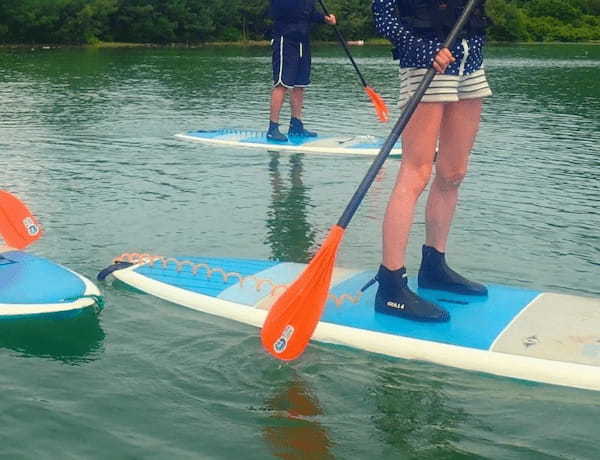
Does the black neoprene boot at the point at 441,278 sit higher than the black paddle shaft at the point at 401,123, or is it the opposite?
the black paddle shaft at the point at 401,123

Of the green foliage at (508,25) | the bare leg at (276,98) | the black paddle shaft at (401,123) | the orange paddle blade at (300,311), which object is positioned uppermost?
the black paddle shaft at (401,123)

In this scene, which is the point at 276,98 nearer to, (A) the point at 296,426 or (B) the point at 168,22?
(A) the point at 296,426

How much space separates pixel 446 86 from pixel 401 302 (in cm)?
106

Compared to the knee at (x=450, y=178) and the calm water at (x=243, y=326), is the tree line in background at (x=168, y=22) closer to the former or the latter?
the calm water at (x=243, y=326)

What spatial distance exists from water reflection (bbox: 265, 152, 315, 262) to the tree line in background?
45005mm

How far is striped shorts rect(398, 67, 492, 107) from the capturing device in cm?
412

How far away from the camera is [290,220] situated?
22.9 feet

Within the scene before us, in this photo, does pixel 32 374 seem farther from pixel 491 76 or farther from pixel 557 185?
pixel 491 76

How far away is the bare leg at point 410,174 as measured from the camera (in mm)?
4148

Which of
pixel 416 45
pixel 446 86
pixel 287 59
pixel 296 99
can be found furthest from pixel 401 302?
pixel 296 99

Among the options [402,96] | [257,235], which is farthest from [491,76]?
[402,96]

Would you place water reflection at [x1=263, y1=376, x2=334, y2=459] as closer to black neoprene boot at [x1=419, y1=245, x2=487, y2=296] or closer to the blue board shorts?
black neoprene boot at [x1=419, y1=245, x2=487, y2=296]

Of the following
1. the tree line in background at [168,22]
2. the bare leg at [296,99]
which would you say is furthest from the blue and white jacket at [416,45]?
the tree line in background at [168,22]

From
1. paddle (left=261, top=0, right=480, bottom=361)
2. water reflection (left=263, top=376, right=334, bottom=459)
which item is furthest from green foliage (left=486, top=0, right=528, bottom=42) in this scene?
water reflection (left=263, top=376, right=334, bottom=459)
